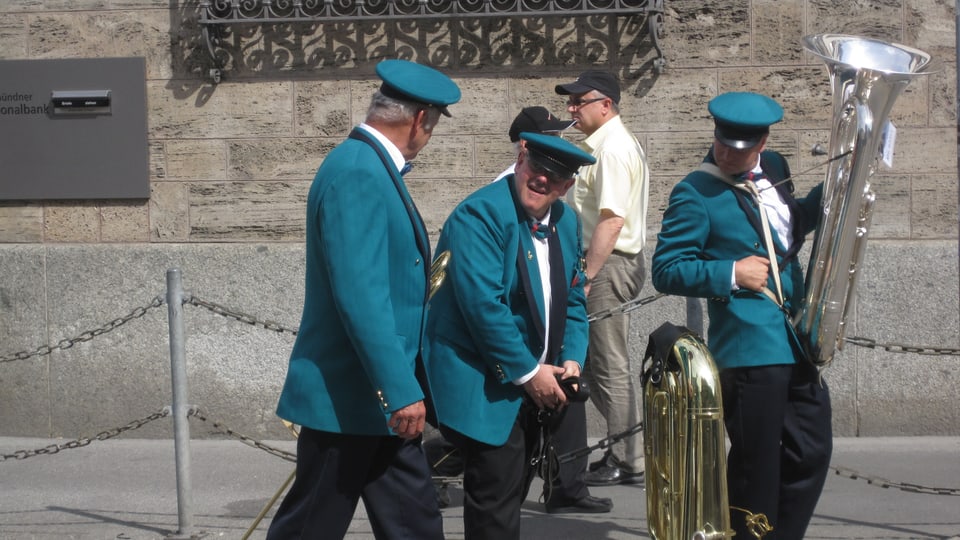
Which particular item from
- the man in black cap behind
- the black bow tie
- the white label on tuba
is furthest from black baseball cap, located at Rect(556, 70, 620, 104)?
the white label on tuba

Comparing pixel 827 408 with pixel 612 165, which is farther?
pixel 612 165

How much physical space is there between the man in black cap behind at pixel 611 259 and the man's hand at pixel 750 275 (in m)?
1.90

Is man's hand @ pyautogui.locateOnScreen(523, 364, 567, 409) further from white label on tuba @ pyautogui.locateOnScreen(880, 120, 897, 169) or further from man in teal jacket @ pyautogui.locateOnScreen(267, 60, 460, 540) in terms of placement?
white label on tuba @ pyautogui.locateOnScreen(880, 120, 897, 169)

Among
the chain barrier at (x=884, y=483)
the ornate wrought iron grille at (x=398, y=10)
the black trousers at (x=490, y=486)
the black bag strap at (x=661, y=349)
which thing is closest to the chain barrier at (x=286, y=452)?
the chain barrier at (x=884, y=483)

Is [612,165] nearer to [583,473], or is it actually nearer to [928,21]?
[583,473]

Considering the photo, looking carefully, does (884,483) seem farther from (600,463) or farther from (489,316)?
(489,316)

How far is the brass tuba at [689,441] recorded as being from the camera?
393cm

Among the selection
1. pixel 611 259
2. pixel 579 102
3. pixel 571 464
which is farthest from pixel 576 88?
pixel 571 464

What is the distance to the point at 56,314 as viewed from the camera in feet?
24.3

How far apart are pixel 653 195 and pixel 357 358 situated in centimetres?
398

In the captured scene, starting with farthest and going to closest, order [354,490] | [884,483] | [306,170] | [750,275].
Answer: [306,170] → [884,483] → [750,275] → [354,490]

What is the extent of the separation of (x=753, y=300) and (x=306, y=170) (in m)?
3.79

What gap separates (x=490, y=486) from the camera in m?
3.97

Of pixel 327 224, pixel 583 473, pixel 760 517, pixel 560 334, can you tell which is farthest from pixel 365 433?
pixel 583 473
